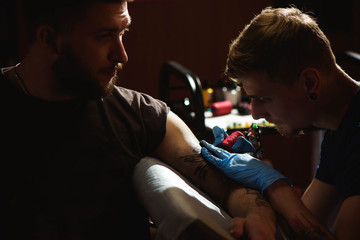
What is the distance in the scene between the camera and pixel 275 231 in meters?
1.16

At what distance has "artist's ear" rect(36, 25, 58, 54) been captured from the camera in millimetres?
1318

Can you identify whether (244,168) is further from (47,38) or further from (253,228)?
(47,38)

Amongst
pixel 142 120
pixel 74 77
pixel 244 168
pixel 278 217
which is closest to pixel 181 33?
pixel 142 120

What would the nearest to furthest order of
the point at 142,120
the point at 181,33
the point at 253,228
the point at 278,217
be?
the point at 253,228 → the point at 278,217 → the point at 142,120 → the point at 181,33

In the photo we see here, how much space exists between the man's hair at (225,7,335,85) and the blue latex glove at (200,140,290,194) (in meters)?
0.27

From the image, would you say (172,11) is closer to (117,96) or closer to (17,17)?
(17,17)

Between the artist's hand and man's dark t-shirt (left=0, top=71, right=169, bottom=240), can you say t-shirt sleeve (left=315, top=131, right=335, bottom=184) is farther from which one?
man's dark t-shirt (left=0, top=71, right=169, bottom=240)

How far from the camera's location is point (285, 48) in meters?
1.26

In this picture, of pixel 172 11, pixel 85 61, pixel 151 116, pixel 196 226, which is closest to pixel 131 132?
pixel 151 116

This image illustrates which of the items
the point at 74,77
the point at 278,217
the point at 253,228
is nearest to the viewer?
the point at 253,228

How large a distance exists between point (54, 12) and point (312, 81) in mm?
803

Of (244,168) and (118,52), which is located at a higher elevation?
(118,52)

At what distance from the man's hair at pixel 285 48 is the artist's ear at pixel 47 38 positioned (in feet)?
1.91

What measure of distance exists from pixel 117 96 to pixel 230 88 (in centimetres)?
135
